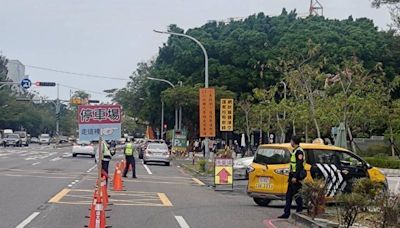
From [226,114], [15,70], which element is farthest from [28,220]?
[15,70]

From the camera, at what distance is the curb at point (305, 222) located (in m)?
13.7

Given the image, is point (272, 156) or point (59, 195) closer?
point (272, 156)

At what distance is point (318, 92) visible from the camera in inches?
1868

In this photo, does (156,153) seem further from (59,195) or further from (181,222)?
(181,222)

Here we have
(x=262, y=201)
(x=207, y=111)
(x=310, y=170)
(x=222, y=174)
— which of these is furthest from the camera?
(x=207, y=111)

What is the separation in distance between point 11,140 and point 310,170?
7202cm

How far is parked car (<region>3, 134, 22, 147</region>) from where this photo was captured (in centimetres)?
8488

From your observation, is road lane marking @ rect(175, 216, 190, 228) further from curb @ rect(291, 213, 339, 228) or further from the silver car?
the silver car

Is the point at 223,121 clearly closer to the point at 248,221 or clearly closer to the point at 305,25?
the point at 248,221

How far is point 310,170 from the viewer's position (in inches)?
699

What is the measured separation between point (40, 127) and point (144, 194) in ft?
376

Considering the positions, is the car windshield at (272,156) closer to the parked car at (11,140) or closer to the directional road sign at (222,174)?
the directional road sign at (222,174)

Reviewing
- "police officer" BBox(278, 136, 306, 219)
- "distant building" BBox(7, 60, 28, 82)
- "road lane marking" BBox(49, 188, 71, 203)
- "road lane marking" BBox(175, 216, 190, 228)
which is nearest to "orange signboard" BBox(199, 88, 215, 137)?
"road lane marking" BBox(49, 188, 71, 203)

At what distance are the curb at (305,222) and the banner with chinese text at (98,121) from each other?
413 centimetres
